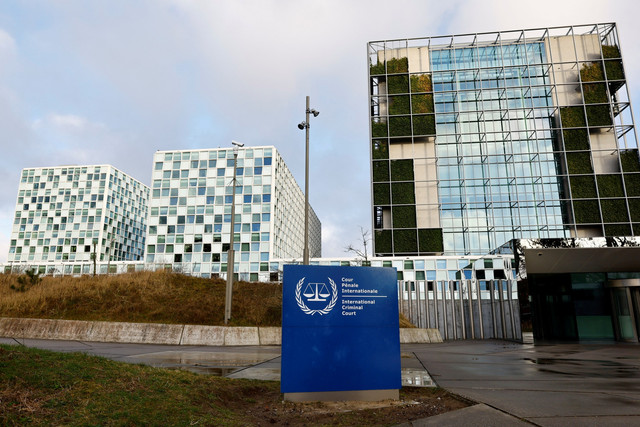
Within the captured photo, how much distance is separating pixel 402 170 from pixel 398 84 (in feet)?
37.9

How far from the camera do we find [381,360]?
22.6 ft

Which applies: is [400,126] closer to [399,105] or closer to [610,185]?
[399,105]

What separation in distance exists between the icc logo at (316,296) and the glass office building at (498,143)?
4328 cm

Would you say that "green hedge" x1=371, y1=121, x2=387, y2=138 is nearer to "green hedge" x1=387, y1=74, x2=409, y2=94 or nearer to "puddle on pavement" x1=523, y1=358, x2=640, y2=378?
"green hedge" x1=387, y1=74, x2=409, y2=94

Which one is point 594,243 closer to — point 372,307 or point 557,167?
point 372,307

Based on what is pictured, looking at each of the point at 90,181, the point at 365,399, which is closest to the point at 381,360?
the point at 365,399

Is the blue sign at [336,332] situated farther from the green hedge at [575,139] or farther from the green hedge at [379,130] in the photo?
the green hedge at [575,139]

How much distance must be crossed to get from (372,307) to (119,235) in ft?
438

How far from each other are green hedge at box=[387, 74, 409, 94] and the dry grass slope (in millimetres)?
38048

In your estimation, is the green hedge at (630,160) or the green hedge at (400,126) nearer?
the green hedge at (630,160)

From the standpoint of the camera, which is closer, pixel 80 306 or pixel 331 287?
pixel 331 287

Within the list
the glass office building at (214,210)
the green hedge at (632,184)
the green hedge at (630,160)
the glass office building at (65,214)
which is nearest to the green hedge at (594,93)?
the green hedge at (630,160)

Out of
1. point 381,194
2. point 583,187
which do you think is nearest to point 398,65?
point 381,194

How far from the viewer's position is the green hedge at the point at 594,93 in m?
52.2
